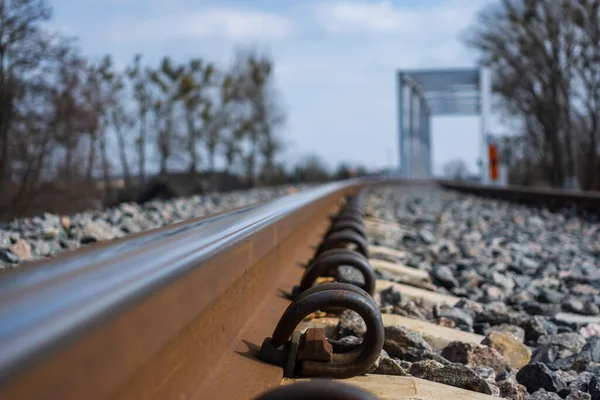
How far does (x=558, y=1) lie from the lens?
31281 mm

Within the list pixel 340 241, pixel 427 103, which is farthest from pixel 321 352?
pixel 427 103

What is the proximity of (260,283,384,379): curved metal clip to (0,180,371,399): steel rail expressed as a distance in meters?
0.08

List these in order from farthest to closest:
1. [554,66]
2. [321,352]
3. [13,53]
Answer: [554,66] < [13,53] < [321,352]

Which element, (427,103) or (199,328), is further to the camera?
(427,103)

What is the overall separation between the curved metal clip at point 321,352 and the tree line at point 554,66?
29.7m

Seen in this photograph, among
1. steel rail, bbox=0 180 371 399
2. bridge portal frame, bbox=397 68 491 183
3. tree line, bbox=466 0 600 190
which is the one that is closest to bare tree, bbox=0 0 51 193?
steel rail, bbox=0 180 371 399

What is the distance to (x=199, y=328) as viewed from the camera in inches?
62.1

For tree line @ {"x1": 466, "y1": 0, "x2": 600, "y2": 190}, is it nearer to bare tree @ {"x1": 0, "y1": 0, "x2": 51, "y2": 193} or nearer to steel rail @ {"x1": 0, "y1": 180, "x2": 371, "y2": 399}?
bare tree @ {"x1": 0, "y1": 0, "x2": 51, "y2": 193}

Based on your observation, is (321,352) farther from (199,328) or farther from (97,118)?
(97,118)

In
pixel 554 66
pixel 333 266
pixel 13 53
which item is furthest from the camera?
pixel 554 66

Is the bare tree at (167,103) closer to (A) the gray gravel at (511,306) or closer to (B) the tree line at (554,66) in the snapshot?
(B) the tree line at (554,66)

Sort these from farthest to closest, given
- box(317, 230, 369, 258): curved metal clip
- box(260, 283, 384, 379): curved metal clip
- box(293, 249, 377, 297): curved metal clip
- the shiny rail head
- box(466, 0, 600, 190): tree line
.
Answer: box(466, 0, 600, 190): tree line < box(317, 230, 369, 258): curved metal clip < box(293, 249, 377, 297): curved metal clip < box(260, 283, 384, 379): curved metal clip < the shiny rail head

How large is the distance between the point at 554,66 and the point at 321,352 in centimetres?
3289

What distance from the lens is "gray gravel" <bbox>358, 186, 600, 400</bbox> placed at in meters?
2.34
